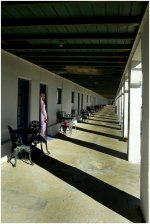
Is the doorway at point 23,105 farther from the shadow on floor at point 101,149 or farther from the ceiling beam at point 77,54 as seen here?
the shadow on floor at point 101,149

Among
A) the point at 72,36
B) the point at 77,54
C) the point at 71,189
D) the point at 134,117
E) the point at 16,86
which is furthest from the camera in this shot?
the point at 16,86

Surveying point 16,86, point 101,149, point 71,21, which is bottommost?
point 101,149

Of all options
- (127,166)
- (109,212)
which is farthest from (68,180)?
(127,166)

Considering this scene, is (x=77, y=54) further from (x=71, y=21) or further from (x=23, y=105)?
(x=23, y=105)

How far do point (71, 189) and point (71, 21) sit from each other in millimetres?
3231

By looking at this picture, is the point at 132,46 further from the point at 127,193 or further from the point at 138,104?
the point at 127,193

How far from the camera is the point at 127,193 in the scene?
509 centimetres

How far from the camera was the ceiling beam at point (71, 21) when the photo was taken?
454 centimetres

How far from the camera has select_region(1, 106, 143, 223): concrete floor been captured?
159 inches

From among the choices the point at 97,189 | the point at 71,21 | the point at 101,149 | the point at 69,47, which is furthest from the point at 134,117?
the point at 71,21

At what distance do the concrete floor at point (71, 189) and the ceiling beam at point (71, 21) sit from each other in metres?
3.16

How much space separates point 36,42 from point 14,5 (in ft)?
8.76

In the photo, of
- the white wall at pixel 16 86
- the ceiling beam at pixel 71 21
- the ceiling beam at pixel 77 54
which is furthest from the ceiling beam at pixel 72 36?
the ceiling beam at pixel 77 54

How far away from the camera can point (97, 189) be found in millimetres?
5254
